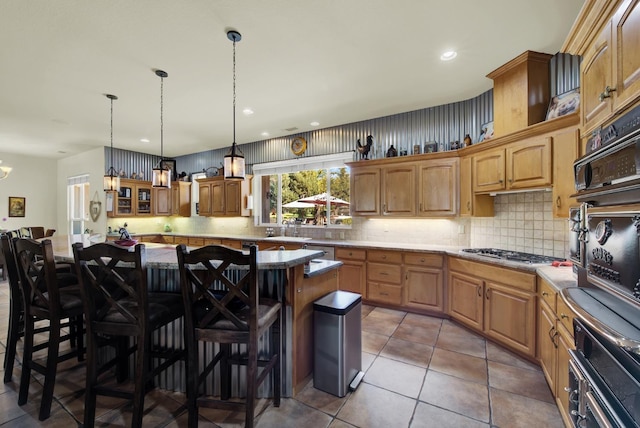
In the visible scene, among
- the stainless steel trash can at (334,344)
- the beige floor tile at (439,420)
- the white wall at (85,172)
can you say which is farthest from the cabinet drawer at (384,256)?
the white wall at (85,172)

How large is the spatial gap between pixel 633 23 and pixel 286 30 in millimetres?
2179

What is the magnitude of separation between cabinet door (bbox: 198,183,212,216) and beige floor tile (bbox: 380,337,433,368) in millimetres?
4988

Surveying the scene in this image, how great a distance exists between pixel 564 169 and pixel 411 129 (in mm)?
2225

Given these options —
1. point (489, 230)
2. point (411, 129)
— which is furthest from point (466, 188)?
point (411, 129)

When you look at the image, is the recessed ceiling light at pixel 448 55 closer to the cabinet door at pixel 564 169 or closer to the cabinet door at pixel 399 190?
the cabinet door at pixel 564 169

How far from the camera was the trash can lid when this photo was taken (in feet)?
6.84

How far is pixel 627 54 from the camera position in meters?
1.22

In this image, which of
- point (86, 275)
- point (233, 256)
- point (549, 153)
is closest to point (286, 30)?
point (233, 256)

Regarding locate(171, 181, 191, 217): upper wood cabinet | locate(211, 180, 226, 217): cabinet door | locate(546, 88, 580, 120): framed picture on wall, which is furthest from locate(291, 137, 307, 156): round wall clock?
locate(546, 88, 580, 120): framed picture on wall

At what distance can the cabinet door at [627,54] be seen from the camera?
1.14 m

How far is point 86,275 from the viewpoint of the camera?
170cm

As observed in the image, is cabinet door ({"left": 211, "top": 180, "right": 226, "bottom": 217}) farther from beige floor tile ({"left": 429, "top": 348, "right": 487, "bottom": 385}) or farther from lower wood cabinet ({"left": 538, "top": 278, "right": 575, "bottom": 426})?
lower wood cabinet ({"left": 538, "top": 278, "right": 575, "bottom": 426})

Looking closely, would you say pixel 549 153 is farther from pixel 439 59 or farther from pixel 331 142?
pixel 331 142

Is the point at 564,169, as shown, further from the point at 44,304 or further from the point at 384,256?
the point at 44,304
